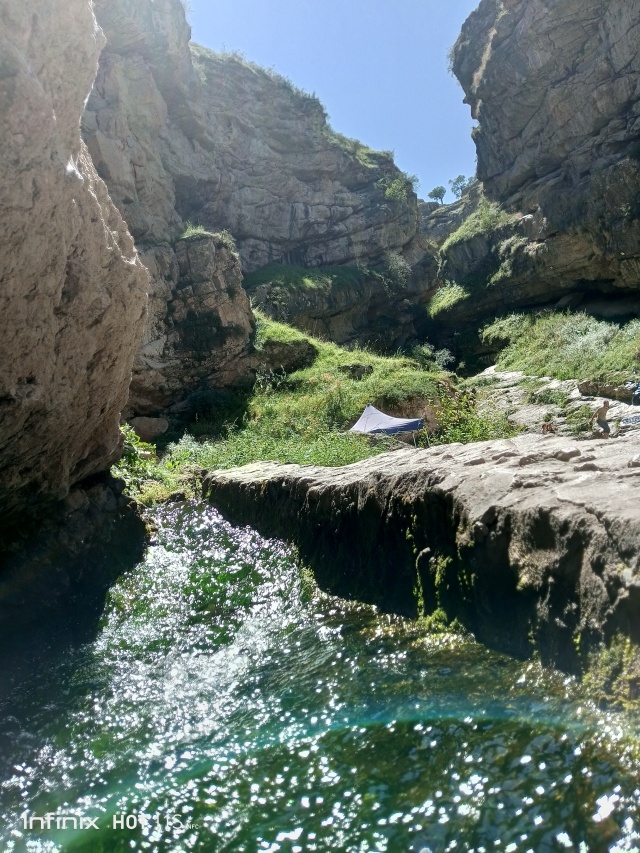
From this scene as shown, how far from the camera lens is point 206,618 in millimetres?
5172

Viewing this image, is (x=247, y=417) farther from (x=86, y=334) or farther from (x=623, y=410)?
(x=86, y=334)

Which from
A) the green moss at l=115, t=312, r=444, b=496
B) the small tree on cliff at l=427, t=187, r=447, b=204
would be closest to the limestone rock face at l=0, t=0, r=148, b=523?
the green moss at l=115, t=312, r=444, b=496

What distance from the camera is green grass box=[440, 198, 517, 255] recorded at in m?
32.6

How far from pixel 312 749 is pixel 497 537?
1643mm

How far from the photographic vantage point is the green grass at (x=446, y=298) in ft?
105

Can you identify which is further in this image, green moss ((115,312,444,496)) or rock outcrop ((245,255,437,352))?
rock outcrop ((245,255,437,352))

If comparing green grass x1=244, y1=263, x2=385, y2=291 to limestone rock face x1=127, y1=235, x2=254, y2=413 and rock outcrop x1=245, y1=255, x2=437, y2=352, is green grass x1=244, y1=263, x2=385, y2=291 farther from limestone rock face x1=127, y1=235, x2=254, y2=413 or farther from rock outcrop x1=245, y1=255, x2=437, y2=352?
limestone rock face x1=127, y1=235, x2=254, y2=413

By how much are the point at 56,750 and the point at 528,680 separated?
2.62 metres

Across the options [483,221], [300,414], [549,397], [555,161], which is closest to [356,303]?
[483,221]

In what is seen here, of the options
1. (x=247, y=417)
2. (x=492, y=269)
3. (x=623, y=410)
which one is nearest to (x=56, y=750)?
(x=623, y=410)

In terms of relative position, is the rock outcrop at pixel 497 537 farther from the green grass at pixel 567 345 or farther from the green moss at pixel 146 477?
the green grass at pixel 567 345

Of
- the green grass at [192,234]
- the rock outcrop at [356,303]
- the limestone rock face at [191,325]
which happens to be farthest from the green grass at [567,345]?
the green grass at [192,234]

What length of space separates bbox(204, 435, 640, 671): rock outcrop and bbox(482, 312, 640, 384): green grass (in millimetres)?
13816

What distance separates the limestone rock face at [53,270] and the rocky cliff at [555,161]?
2534 cm
